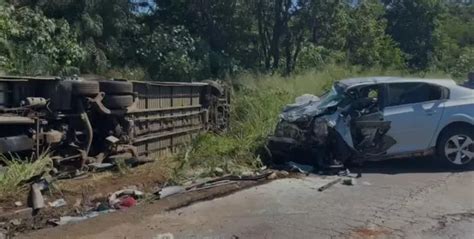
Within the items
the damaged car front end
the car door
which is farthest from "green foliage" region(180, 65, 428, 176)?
the car door

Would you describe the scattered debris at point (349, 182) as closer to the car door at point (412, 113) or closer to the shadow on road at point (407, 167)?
the shadow on road at point (407, 167)

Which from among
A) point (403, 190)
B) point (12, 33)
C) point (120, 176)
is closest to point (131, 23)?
point (12, 33)

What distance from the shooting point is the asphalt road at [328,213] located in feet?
21.6

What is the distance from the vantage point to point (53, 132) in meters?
8.83

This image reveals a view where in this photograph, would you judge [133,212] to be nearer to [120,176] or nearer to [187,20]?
[120,176]

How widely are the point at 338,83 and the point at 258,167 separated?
238cm

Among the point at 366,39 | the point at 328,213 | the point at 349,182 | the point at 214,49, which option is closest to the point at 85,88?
the point at 328,213

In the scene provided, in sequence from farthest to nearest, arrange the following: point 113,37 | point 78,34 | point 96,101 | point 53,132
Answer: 1. point 113,37
2. point 78,34
3. point 96,101
4. point 53,132

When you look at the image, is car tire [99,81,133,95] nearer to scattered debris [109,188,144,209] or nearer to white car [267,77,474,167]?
scattered debris [109,188,144,209]

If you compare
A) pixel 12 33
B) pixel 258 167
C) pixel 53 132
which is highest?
pixel 12 33

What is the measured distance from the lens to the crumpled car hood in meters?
10.9

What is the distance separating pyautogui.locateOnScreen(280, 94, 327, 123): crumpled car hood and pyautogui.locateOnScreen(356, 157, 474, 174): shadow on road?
1262mm

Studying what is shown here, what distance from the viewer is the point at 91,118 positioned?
9844mm

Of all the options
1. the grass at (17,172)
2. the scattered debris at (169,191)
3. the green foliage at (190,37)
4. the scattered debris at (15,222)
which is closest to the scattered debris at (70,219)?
the scattered debris at (15,222)
